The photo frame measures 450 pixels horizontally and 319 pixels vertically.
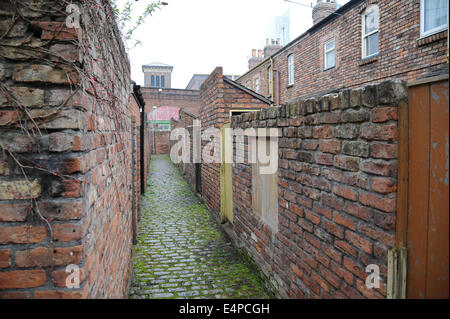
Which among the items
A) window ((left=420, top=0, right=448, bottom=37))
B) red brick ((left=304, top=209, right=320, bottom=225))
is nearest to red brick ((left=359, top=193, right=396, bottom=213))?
red brick ((left=304, top=209, right=320, bottom=225))

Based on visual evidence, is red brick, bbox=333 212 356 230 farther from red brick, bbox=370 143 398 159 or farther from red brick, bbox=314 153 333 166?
red brick, bbox=370 143 398 159

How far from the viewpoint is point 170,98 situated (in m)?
33.7

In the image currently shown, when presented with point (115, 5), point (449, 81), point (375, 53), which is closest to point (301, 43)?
point (375, 53)

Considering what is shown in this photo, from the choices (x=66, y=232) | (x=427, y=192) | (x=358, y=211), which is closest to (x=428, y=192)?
(x=427, y=192)

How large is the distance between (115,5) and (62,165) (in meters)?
1.88

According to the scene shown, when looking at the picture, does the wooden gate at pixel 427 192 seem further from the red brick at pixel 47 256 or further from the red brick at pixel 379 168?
the red brick at pixel 47 256

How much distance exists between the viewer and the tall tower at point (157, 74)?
49.5m

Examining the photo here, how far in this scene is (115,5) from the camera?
104 inches

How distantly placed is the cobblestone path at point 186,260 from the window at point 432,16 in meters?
7.65

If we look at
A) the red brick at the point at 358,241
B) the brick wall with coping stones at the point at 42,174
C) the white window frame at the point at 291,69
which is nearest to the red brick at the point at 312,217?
the red brick at the point at 358,241

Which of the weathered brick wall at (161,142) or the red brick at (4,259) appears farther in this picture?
the weathered brick wall at (161,142)

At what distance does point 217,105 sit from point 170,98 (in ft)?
93.3

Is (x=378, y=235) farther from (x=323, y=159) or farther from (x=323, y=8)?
(x=323, y=8)
